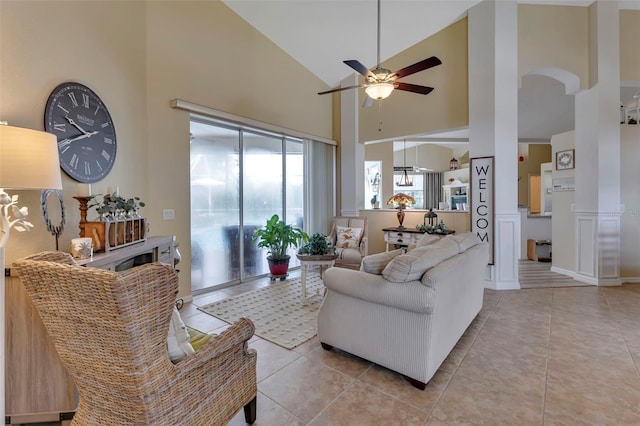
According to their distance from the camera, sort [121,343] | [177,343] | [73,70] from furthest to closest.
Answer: [73,70]
[177,343]
[121,343]

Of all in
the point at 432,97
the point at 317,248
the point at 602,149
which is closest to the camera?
the point at 317,248

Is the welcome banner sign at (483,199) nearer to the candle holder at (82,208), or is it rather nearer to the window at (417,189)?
the candle holder at (82,208)

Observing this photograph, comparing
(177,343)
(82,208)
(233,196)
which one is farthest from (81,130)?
(177,343)

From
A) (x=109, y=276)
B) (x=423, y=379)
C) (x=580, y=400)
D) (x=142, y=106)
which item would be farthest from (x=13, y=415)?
(x=580, y=400)

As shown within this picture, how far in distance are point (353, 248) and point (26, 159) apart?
13.7 feet

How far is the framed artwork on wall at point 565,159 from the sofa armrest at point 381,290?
16.2 ft

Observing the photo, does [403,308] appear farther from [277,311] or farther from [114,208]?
[114,208]

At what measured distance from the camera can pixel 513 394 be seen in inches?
77.7

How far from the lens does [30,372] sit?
5.49 feet

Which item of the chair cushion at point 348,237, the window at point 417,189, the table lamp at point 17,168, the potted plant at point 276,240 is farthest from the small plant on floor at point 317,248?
the window at point 417,189

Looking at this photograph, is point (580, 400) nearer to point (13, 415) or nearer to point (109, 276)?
point (109, 276)

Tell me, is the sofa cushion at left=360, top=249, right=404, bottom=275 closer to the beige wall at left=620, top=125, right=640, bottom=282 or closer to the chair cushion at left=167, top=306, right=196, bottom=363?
the chair cushion at left=167, top=306, right=196, bottom=363

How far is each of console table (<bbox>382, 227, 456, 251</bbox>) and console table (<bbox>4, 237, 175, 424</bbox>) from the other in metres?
4.87

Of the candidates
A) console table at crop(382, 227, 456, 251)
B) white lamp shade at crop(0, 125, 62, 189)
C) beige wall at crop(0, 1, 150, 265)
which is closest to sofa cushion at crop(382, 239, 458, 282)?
white lamp shade at crop(0, 125, 62, 189)
